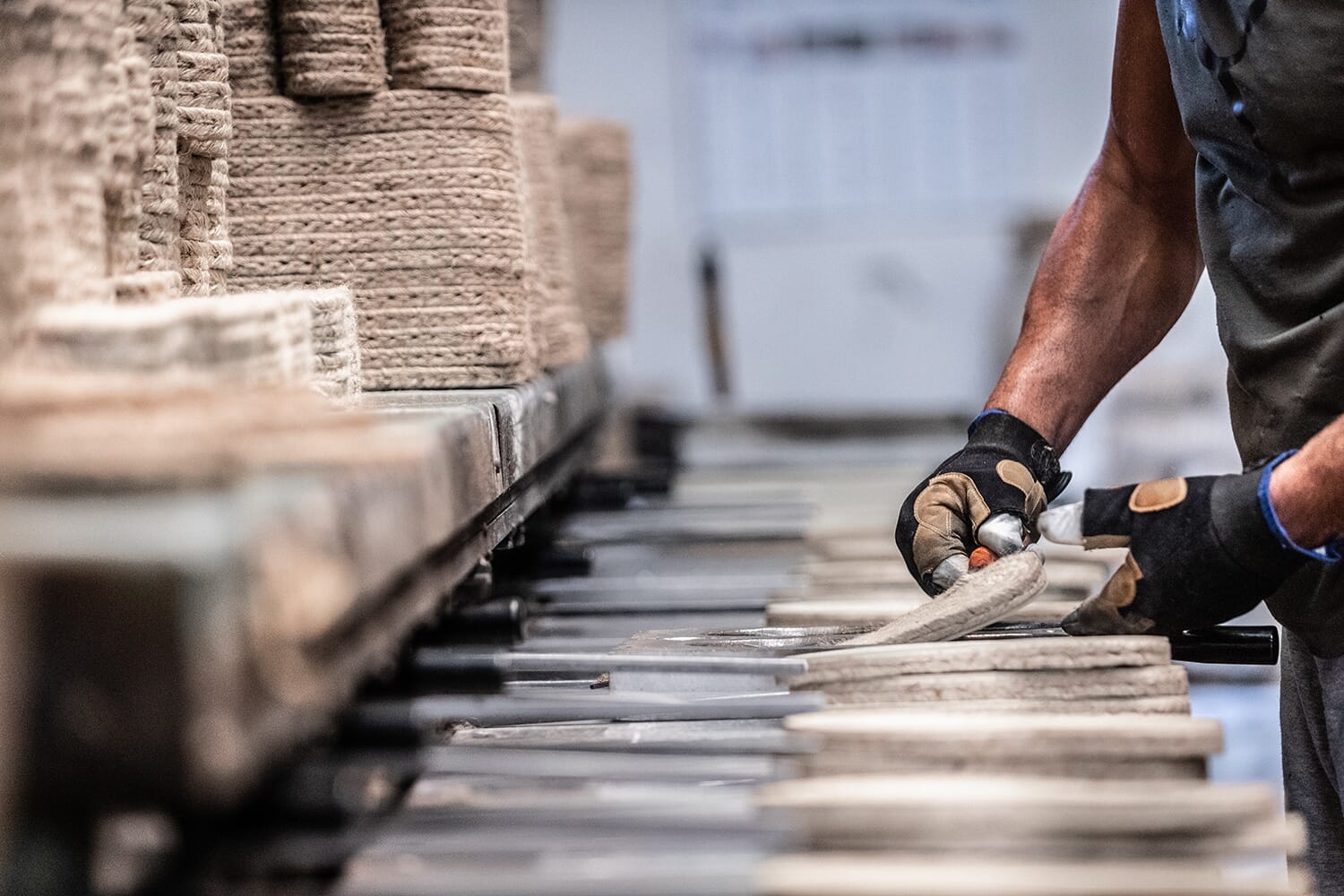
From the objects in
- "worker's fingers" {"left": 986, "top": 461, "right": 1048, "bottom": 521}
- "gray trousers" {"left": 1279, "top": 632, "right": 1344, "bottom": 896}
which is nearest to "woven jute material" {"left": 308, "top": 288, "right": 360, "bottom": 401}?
"worker's fingers" {"left": 986, "top": 461, "right": 1048, "bottom": 521}

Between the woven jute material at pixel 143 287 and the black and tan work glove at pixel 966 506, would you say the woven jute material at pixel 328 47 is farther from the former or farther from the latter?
the black and tan work glove at pixel 966 506

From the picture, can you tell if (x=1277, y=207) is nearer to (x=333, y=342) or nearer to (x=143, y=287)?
(x=333, y=342)

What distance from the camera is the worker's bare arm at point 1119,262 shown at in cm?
178

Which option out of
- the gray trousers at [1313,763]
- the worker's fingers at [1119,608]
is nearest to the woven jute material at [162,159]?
the worker's fingers at [1119,608]

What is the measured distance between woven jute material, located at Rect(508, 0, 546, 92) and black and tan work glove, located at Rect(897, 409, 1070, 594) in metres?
1.38

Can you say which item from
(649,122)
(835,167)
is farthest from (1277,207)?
(649,122)

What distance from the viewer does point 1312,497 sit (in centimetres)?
129

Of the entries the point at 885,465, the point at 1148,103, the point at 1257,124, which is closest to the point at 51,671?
the point at 1257,124

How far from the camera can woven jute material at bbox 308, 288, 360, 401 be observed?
4.29 ft

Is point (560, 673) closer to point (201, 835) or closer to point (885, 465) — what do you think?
point (201, 835)

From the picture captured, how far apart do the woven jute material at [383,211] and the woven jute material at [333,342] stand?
0.30 m

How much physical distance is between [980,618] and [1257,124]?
60cm

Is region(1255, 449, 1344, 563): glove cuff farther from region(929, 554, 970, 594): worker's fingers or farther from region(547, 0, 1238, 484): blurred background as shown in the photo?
region(547, 0, 1238, 484): blurred background

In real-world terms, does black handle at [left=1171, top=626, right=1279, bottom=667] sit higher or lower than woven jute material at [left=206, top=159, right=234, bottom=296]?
lower
